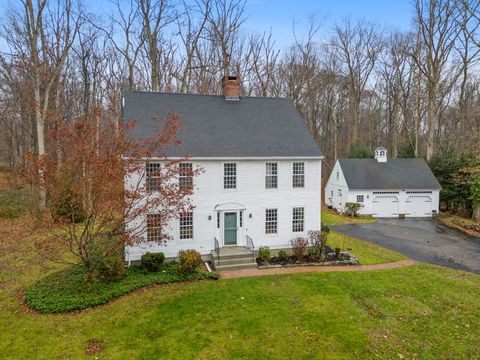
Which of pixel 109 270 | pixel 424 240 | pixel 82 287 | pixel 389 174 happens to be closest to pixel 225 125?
pixel 109 270

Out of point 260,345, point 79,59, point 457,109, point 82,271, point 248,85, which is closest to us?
point 260,345

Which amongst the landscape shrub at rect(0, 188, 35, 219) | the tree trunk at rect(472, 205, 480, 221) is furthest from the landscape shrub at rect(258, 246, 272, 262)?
the tree trunk at rect(472, 205, 480, 221)

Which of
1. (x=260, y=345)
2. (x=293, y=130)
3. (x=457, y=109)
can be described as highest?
(x=457, y=109)

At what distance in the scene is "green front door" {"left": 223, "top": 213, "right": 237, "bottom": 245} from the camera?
14.9m

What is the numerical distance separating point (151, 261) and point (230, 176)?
5.51m

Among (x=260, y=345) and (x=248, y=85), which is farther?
(x=248, y=85)

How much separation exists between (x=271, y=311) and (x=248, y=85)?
28.0m

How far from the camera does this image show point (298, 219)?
1578 centimetres

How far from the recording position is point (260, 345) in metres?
8.16

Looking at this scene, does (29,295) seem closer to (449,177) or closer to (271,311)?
(271,311)

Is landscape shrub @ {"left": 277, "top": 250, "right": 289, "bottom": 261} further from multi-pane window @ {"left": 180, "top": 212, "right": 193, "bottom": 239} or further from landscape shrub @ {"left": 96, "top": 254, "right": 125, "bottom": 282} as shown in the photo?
landscape shrub @ {"left": 96, "top": 254, "right": 125, "bottom": 282}

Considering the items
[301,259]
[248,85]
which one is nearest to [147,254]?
[301,259]

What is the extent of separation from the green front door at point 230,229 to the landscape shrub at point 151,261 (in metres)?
→ 3.59

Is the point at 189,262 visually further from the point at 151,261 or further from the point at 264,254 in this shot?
the point at 264,254
